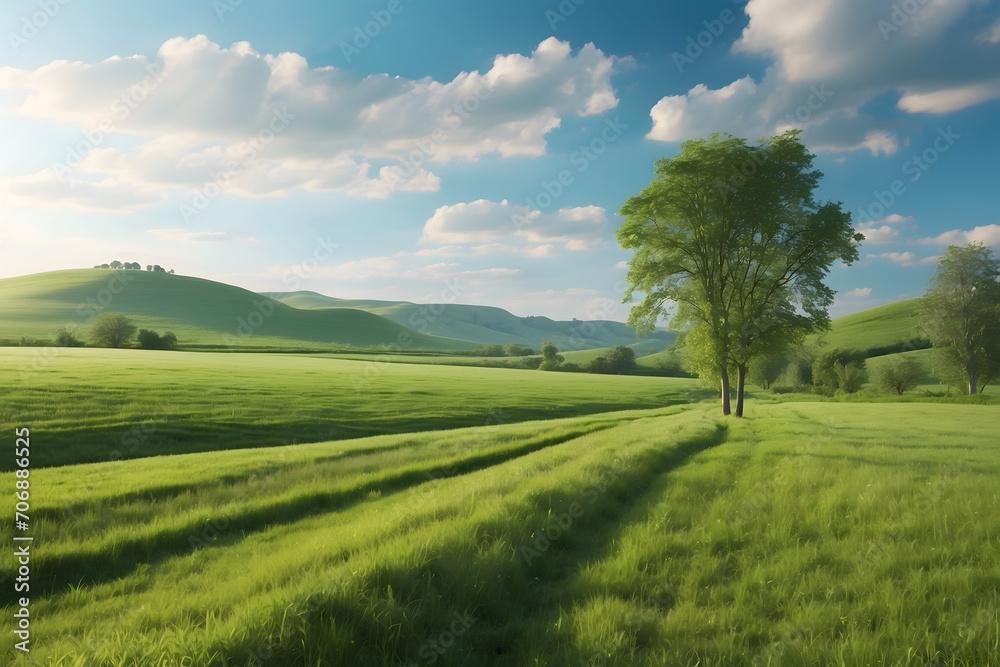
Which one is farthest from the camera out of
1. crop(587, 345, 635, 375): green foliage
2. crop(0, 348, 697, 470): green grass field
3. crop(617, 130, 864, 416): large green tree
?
crop(587, 345, 635, 375): green foliage

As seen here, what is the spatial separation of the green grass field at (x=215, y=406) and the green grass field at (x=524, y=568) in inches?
273

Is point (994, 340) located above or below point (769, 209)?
below

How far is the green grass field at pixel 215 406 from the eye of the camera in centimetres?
1764

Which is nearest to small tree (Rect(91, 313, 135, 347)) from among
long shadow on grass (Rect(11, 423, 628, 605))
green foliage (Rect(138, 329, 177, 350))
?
green foliage (Rect(138, 329, 177, 350))

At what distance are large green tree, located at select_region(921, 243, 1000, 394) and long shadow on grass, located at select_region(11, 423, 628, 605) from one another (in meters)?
67.2

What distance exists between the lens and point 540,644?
4438mm

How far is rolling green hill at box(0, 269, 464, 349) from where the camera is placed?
344 feet

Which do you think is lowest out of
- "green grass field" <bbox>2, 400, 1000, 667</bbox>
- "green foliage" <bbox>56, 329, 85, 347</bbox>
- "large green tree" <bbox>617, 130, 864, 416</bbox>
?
"green grass field" <bbox>2, 400, 1000, 667</bbox>

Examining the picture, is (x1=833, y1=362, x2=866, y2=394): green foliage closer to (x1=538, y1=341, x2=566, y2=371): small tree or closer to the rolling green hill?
(x1=538, y1=341, x2=566, y2=371): small tree

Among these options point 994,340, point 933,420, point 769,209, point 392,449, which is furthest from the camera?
point 994,340

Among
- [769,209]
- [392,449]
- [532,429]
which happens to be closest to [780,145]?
[769,209]

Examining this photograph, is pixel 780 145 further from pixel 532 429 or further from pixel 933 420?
pixel 532 429

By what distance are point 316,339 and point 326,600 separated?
147733 mm

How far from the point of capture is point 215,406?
966 inches
